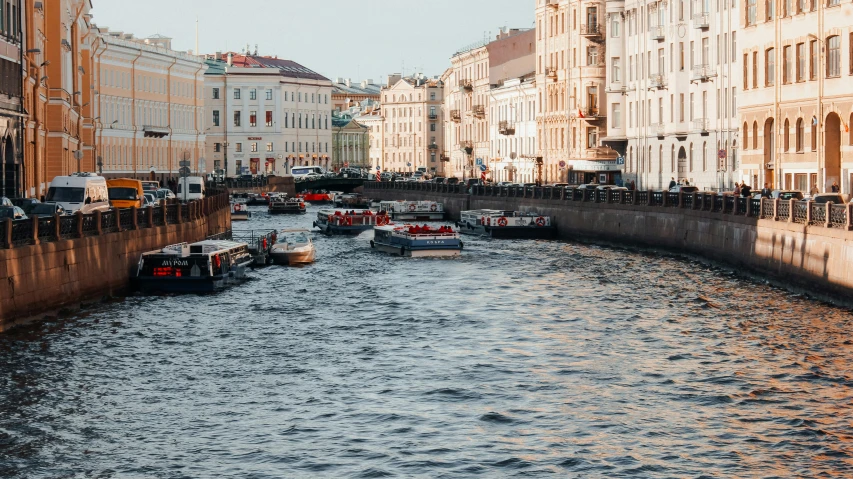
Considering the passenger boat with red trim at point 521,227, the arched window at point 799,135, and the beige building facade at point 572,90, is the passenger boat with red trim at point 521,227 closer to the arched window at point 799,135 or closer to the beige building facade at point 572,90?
the arched window at point 799,135

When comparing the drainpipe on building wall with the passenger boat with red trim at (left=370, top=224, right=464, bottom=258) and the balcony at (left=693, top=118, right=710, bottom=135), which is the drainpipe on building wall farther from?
the passenger boat with red trim at (left=370, top=224, right=464, bottom=258)

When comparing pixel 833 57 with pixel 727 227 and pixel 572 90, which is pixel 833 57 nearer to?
pixel 727 227

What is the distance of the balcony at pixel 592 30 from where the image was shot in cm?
10950

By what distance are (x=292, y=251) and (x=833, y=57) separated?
22701 millimetres

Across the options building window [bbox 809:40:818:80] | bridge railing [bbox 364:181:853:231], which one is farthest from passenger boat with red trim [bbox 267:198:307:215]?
building window [bbox 809:40:818:80]

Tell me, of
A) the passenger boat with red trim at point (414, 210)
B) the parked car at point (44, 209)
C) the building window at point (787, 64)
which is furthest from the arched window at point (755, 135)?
the parked car at point (44, 209)

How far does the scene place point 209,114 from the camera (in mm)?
182625

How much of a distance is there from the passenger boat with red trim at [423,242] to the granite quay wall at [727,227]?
804 cm

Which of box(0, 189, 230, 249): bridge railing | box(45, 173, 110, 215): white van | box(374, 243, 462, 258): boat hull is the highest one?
box(45, 173, 110, 215): white van

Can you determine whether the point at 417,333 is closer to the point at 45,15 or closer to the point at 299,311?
the point at 299,311

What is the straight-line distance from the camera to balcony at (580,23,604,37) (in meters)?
110

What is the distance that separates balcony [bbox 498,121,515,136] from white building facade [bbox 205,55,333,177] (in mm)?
47938

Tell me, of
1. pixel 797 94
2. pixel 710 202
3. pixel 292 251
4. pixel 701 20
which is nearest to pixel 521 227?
pixel 797 94

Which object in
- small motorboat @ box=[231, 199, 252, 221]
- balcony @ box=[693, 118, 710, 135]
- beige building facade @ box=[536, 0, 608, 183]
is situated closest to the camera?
balcony @ box=[693, 118, 710, 135]
